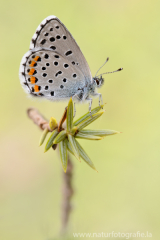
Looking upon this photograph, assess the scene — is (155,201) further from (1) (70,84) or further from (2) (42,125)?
(2) (42,125)

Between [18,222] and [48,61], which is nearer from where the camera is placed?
[48,61]

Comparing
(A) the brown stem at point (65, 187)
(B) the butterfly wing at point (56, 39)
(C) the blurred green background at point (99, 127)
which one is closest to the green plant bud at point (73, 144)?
(A) the brown stem at point (65, 187)

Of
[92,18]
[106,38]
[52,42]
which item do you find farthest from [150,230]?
[92,18]

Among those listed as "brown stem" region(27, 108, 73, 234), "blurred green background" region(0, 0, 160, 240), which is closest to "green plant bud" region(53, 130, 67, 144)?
"brown stem" region(27, 108, 73, 234)

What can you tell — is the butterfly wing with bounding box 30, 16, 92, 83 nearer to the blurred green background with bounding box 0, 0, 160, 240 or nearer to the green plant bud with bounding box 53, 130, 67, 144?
the green plant bud with bounding box 53, 130, 67, 144

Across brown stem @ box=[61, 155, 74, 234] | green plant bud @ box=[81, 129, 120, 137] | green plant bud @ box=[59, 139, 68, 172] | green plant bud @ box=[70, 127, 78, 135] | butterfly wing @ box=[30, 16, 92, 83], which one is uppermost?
butterfly wing @ box=[30, 16, 92, 83]

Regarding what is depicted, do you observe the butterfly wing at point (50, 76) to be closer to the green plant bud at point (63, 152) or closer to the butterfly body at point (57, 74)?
the butterfly body at point (57, 74)

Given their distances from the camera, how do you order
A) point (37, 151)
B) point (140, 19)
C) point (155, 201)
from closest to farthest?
point (155, 201) < point (37, 151) < point (140, 19)
